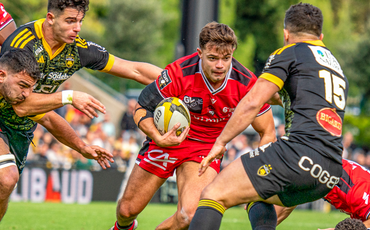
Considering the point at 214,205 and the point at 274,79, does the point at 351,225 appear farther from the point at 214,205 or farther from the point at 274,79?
the point at 274,79

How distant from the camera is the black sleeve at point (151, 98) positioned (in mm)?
5211

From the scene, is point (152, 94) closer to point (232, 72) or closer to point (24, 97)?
point (232, 72)

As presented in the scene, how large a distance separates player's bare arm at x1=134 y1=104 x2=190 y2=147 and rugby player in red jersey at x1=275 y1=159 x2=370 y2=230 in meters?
1.62

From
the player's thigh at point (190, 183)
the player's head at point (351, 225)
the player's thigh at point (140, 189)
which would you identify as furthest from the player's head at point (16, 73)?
the player's head at point (351, 225)

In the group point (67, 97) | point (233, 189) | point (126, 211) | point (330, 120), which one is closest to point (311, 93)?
point (330, 120)

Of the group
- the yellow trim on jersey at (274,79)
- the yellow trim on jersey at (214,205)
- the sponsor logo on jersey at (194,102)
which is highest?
the yellow trim on jersey at (274,79)

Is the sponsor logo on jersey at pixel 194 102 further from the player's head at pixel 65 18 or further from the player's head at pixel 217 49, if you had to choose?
the player's head at pixel 65 18

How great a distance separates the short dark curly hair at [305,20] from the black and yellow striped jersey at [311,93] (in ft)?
0.79

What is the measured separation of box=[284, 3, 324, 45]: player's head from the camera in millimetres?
4191

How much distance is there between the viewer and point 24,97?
4723mm

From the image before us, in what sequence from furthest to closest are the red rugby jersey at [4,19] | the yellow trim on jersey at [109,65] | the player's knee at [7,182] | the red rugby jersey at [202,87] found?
the red rugby jersey at [4,19], the yellow trim on jersey at [109,65], the red rugby jersey at [202,87], the player's knee at [7,182]

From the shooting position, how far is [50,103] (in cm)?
468

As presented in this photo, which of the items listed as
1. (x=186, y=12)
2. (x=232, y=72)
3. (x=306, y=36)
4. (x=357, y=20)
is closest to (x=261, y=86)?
(x=306, y=36)

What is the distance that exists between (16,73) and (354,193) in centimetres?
401
